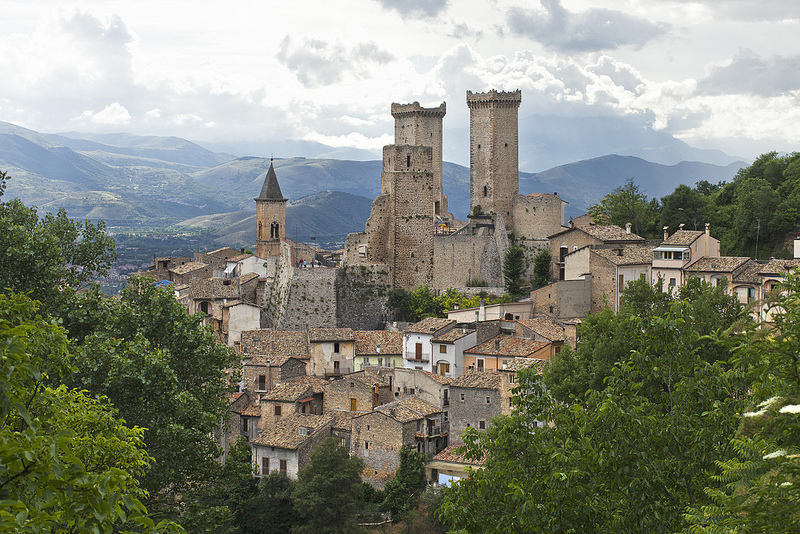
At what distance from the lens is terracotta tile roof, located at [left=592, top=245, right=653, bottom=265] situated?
42.5 m

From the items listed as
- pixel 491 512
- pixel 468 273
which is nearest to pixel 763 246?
pixel 468 273

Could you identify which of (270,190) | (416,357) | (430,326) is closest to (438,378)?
(416,357)

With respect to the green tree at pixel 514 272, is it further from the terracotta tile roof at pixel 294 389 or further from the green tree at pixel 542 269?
the terracotta tile roof at pixel 294 389

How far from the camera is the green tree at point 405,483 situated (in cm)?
3391

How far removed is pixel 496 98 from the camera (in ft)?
200

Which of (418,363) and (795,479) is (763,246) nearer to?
(418,363)

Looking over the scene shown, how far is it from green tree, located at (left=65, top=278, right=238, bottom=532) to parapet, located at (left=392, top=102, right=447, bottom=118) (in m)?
46.1

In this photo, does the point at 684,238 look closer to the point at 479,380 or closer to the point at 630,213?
the point at 479,380

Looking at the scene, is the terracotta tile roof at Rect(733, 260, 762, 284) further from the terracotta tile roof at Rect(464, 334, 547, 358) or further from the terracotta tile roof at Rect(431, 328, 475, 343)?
the terracotta tile roof at Rect(431, 328, 475, 343)

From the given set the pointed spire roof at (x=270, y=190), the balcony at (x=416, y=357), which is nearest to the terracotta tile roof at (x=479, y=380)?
the balcony at (x=416, y=357)

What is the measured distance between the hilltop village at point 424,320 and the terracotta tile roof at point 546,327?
0.13 m

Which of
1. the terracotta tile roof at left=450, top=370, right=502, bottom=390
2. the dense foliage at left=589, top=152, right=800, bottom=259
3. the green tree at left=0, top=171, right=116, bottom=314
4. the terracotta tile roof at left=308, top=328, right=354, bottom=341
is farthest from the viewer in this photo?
the dense foliage at left=589, top=152, right=800, bottom=259

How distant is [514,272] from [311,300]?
12854 mm

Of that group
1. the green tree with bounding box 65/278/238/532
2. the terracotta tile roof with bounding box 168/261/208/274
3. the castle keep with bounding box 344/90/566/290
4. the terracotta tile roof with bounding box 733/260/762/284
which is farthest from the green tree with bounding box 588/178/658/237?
the green tree with bounding box 65/278/238/532
